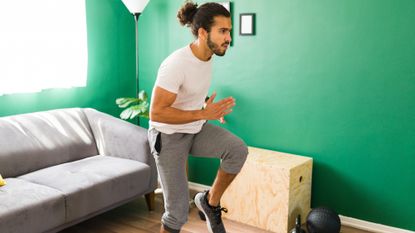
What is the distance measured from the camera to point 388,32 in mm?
2904

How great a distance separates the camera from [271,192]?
307 cm

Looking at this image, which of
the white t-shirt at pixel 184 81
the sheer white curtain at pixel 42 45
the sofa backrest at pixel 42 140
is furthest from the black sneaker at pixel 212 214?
the sheer white curtain at pixel 42 45

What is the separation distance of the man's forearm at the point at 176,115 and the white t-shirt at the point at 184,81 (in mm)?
97

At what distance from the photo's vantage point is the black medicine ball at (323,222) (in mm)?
2857

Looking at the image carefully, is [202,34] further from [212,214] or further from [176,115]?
[212,214]

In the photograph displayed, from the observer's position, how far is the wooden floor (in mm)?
3098

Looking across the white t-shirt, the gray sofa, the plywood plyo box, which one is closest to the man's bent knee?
the white t-shirt

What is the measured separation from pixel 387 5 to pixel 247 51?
1042 millimetres

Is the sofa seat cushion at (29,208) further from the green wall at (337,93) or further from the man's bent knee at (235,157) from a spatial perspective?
the green wall at (337,93)

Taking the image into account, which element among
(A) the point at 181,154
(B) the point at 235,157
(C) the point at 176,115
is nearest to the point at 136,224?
(A) the point at 181,154

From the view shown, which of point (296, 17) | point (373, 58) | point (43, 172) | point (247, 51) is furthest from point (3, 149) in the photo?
point (373, 58)

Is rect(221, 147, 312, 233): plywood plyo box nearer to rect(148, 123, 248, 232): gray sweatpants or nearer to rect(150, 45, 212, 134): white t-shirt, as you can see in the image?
rect(148, 123, 248, 232): gray sweatpants

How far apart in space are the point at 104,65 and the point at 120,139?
0.86 metres

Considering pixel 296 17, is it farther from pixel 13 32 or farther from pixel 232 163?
pixel 13 32
